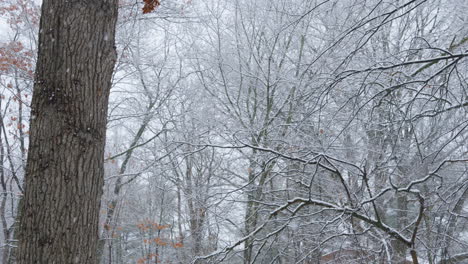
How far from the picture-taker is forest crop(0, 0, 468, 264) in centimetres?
213

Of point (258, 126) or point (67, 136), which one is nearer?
point (67, 136)

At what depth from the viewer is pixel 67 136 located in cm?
208

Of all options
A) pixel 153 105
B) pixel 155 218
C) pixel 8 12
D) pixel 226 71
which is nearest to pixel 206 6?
pixel 226 71

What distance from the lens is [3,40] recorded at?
396 inches

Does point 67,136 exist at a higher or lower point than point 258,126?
lower

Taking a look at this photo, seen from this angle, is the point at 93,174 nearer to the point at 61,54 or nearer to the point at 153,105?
the point at 61,54

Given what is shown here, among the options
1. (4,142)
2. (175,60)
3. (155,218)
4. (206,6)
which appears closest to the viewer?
(206,6)

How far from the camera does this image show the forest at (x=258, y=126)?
2.13 metres

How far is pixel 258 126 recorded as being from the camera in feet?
25.5

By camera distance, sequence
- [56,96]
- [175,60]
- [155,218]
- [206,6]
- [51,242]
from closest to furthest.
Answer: [51,242], [56,96], [206,6], [175,60], [155,218]

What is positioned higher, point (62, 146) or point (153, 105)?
point (153, 105)

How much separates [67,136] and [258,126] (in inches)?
230

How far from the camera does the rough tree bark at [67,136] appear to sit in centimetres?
199

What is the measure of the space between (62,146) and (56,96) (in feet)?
0.87
